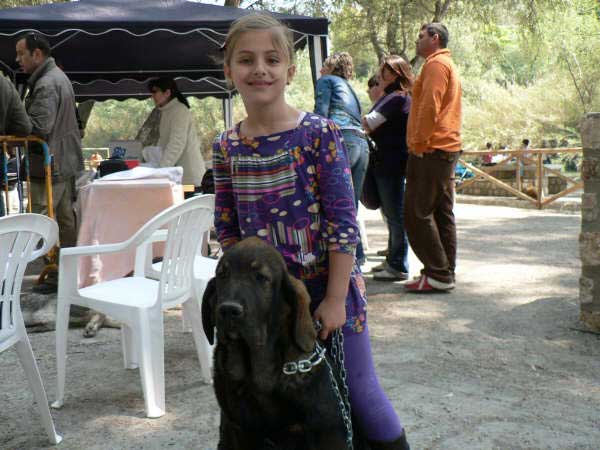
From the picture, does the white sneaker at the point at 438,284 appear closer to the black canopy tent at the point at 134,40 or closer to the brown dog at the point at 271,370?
the black canopy tent at the point at 134,40

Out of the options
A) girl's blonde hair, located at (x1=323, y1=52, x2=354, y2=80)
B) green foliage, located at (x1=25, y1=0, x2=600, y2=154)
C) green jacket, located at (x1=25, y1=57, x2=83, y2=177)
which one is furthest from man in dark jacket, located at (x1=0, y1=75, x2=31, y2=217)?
green foliage, located at (x1=25, y1=0, x2=600, y2=154)

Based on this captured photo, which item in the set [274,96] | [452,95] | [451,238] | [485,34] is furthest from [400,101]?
[485,34]

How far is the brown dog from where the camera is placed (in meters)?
1.63

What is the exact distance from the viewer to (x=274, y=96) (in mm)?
1933

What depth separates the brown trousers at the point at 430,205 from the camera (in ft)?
19.2

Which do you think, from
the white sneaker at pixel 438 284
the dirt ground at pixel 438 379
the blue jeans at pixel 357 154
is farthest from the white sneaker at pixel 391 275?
the white sneaker at pixel 438 284

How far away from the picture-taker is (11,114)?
5.79 meters

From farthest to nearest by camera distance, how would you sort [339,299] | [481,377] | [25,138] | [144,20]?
[144,20] → [25,138] → [481,377] → [339,299]

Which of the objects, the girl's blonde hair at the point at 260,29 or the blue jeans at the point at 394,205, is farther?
the blue jeans at the point at 394,205

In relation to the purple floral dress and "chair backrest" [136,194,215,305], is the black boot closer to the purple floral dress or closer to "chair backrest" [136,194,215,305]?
the purple floral dress

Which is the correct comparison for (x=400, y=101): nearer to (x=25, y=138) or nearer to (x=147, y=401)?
(x=25, y=138)

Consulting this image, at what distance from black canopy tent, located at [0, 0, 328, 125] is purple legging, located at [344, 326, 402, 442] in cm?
502

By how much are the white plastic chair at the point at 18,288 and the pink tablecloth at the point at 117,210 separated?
2.02 metres

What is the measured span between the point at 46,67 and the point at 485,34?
56.5ft
